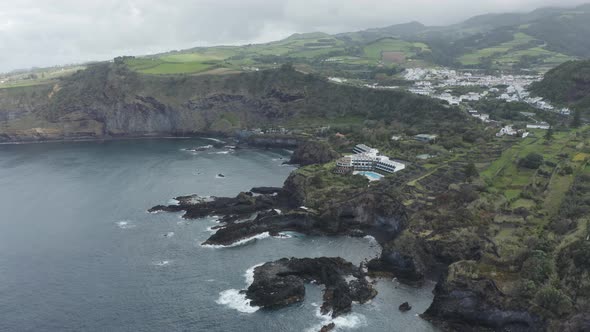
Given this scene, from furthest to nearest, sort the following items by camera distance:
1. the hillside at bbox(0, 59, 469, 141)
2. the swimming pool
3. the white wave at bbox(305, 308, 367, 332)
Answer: the hillside at bbox(0, 59, 469, 141) → the swimming pool → the white wave at bbox(305, 308, 367, 332)

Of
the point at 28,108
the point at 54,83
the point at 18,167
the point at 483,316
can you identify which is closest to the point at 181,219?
the point at 483,316

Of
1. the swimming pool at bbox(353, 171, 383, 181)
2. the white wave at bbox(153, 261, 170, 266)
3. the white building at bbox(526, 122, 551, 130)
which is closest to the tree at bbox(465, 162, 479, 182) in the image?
the swimming pool at bbox(353, 171, 383, 181)

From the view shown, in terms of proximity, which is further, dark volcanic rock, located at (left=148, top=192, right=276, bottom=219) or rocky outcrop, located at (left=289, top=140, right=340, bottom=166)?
rocky outcrop, located at (left=289, top=140, right=340, bottom=166)

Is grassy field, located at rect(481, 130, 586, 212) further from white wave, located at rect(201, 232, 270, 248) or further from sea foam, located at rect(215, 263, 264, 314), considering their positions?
sea foam, located at rect(215, 263, 264, 314)

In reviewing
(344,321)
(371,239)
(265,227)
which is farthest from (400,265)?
(265,227)

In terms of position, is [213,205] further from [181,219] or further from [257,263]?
[257,263]

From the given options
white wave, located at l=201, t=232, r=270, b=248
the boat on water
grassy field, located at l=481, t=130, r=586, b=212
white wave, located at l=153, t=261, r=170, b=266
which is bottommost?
white wave, located at l=201, t=232, r=270, b=248
